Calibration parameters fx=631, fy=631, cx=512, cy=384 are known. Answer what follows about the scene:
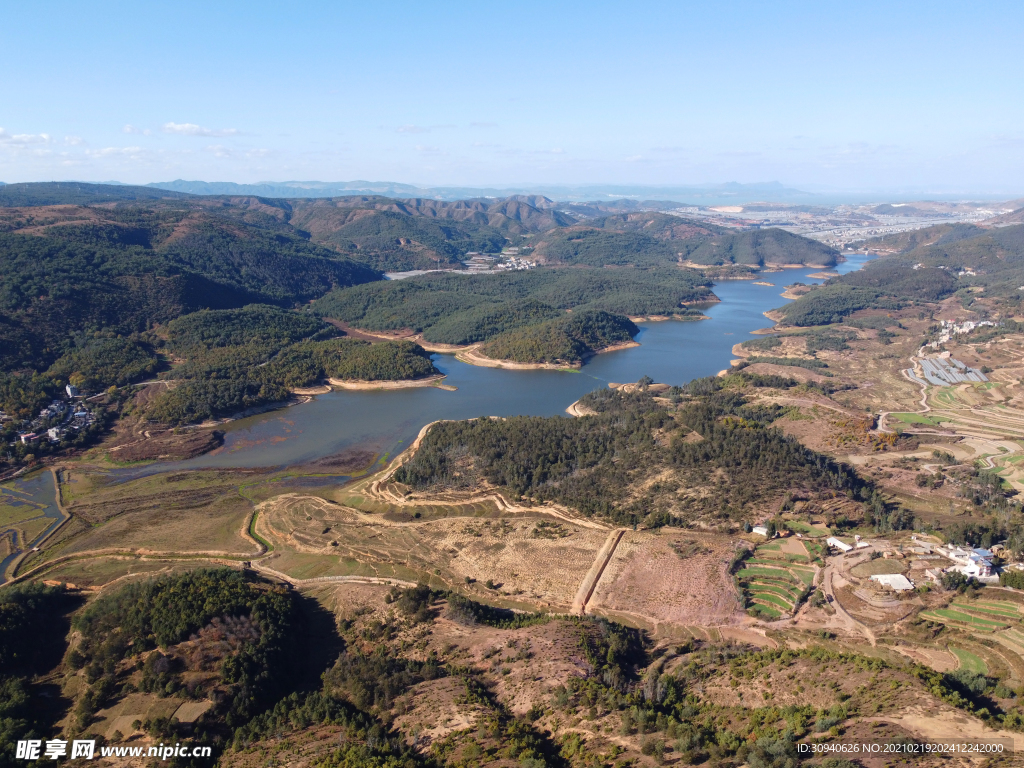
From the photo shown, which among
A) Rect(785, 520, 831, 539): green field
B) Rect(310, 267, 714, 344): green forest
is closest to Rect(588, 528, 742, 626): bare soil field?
Rect(785, 520, 831, 539): green field

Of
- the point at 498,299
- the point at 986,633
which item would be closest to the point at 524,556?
the point at 986,633

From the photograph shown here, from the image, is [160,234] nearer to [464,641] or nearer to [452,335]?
[452,335]

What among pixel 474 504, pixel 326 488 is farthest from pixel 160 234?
pixel 474 504

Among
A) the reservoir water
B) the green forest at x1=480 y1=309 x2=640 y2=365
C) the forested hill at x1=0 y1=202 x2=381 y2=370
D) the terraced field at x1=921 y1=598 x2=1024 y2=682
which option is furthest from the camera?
the green forest at x1=480 y1=309 x2=640 y2=365

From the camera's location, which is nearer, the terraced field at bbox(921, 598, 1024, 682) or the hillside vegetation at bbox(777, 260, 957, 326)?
the terraced field at bbox(921, 598, 1024, 682)

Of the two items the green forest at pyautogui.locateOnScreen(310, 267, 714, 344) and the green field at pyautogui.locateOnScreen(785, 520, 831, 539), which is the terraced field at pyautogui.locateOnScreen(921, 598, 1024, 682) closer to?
the green field at pyautogui.locateOnScreen(785, 520, 831, 539)

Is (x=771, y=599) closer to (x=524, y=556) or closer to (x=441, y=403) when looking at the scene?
(x=524, y=556)

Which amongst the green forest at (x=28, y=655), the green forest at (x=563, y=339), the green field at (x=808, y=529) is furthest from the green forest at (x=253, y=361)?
the green field at (x=808, y=529)
